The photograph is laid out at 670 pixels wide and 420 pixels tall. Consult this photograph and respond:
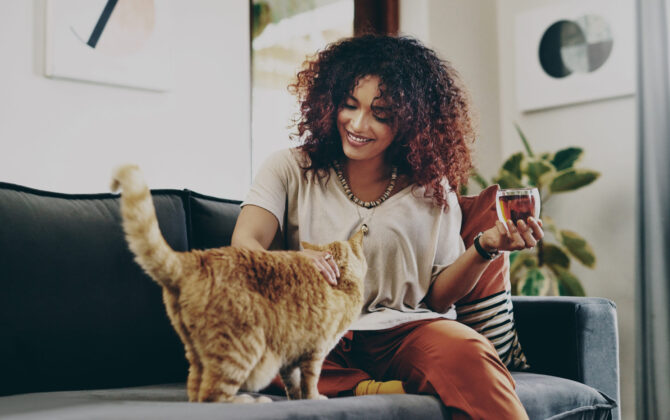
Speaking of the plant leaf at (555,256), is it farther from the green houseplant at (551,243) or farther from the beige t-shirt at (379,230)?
the beige t-shirt at (379,230)

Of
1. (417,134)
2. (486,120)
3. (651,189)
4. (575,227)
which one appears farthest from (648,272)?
Answer: (417,134)

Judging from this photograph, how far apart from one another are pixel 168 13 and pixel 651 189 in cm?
207

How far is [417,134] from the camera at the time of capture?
1740mm

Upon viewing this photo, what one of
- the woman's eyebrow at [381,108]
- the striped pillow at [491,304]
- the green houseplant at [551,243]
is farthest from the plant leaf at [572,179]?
the woman's eyebrow at [381,108]

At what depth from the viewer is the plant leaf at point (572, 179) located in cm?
310

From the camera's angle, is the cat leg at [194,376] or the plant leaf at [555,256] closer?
the cat leg at [194,376]

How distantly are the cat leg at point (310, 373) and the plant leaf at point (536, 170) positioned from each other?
2169 millimetres

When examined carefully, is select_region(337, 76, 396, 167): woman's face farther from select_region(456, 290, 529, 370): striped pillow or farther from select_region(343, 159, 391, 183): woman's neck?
select_region(456, 290, 529, 370): striped pillow

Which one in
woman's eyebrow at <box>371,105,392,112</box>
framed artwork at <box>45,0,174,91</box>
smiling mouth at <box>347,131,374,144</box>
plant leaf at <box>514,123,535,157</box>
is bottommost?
smiling mouth at <box>347,131,374,144</box>

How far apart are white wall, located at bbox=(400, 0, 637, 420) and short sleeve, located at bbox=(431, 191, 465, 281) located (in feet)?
5.91

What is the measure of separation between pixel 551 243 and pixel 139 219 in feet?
8.55

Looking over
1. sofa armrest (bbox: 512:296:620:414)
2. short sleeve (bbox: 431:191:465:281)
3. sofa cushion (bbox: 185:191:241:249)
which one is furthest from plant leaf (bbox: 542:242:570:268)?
sofa cushion (bbox: 185:191:241:249)

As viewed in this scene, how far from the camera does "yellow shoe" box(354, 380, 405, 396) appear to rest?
1.47 metres

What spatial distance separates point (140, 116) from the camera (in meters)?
2.38
